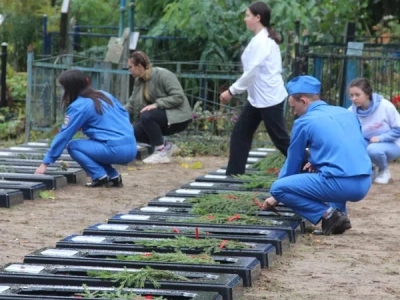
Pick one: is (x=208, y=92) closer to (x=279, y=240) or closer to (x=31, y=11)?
(x=31, y=11)

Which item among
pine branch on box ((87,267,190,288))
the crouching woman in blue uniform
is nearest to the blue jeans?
the crouching woman in blue uniform

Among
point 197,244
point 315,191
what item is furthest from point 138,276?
point 315,191

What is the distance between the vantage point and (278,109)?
10.3m

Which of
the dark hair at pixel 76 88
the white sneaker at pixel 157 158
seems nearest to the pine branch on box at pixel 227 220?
the dark hair at pixel 76 88

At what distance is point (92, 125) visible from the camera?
33.7ft

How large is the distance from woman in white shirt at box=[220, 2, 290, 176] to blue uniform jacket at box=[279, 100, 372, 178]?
230cm

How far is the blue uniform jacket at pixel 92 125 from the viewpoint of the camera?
996cm

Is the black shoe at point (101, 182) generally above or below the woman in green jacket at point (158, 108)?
below

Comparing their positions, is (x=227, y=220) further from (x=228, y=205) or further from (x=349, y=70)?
(x=349, y=70)

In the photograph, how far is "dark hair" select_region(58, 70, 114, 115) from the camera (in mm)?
10000

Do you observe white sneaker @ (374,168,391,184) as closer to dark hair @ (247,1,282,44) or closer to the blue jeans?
the blue jeans

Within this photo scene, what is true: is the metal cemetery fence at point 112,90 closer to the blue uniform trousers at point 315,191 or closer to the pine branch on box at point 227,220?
the pine branch on box at point 227,220

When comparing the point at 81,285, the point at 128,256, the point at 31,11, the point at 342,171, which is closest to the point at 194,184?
the point at 342,171

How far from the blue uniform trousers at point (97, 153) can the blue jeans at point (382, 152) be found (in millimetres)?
2523
